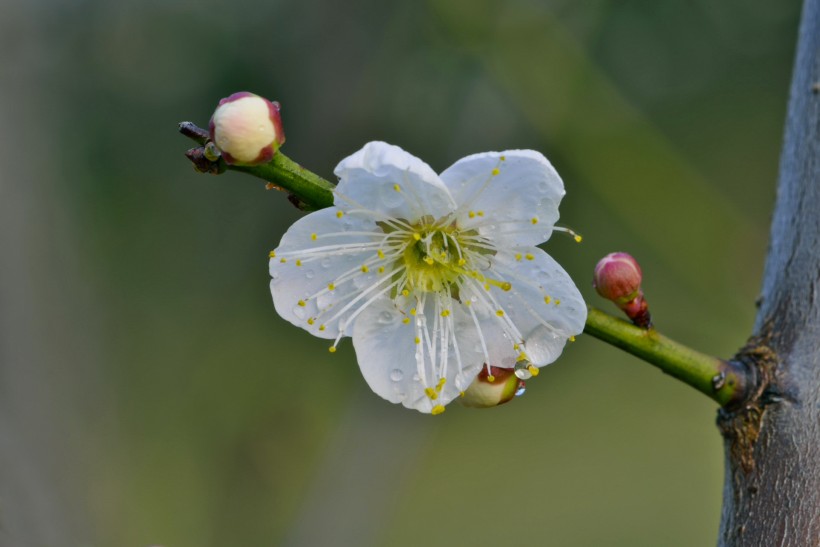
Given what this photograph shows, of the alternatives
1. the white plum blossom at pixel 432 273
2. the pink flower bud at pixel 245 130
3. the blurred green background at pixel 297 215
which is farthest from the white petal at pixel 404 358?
the blurred green background at pixel 297 215

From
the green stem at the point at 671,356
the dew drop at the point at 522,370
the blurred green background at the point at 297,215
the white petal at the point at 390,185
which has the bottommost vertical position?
the dew drop at the point at 522,370

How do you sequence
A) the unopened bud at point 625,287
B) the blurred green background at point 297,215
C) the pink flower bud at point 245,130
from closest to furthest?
the pink flower bud at point 245,130 < the unopened bud at point 625,287 < the blurred green background at point 297,215

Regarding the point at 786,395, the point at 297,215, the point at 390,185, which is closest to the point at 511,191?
the point at 390,185

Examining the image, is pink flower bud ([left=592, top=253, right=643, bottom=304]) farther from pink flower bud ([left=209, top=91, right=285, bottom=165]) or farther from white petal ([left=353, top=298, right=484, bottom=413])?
pink flower bud ([left=209, top=91, right=285, bottom=165])

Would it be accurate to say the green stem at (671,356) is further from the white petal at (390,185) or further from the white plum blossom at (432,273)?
the white petal at (390,185)

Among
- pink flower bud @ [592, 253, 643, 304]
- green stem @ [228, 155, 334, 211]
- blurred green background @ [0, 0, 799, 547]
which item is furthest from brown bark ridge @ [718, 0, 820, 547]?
blurred green background @ [0, 0, 799, 547]

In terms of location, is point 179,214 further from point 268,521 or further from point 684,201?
point 684,201

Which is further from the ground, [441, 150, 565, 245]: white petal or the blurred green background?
the blurred green background
